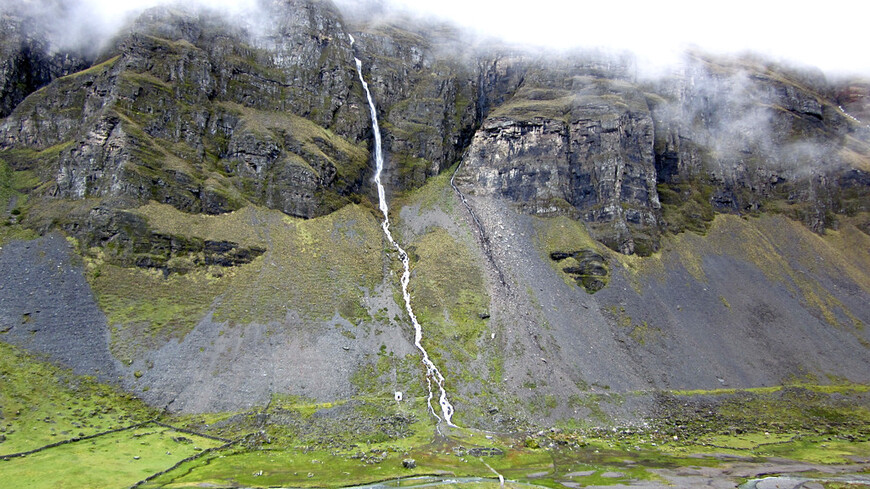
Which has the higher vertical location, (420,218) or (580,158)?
(580,158)

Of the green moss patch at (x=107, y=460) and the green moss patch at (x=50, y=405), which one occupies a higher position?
the green moss patch at (x=50, y=405)

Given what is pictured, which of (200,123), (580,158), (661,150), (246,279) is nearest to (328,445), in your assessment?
(246,279)

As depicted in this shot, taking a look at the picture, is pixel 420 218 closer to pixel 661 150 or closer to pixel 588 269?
pixel 588 269

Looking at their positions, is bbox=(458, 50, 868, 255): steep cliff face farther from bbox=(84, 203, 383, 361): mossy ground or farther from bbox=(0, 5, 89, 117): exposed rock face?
bbox=(0, 5, 89, 117): exposed rock face

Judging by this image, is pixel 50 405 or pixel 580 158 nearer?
pixel 50 405

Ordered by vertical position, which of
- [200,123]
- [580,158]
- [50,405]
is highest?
[200,123]

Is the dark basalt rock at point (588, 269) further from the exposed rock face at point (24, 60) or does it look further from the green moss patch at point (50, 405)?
the exposed rock face at point (24, 60)

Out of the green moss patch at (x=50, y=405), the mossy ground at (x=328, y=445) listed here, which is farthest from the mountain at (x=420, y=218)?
the mossy ground at (x=328, y=445)

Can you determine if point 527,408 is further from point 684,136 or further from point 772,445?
point 684,136
